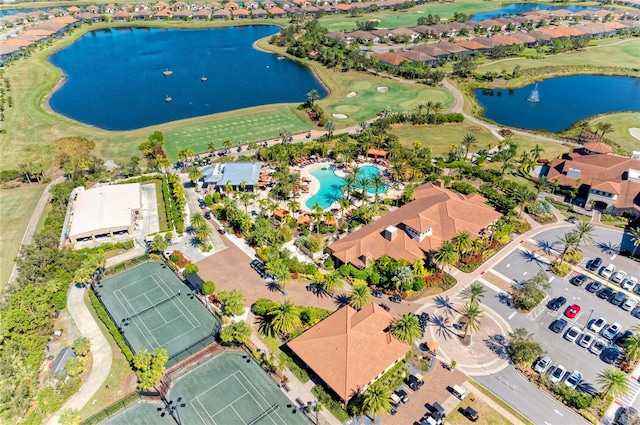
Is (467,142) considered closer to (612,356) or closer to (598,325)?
(598,325)

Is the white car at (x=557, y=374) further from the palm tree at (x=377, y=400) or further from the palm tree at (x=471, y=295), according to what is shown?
the palm tree at (x=377, y=400)

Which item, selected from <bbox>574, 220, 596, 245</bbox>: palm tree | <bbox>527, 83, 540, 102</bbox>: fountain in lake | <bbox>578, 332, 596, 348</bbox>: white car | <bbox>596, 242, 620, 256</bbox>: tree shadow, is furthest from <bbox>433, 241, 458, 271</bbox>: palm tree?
<bbox>527, 83, 540, 102</bbox>: fountain in lake

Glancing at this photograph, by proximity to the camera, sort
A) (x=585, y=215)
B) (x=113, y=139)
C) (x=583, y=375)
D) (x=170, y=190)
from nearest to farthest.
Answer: (x=583, y=375)
(x=585, y=215)
(x=170, y=190)
(x=113, y=139)

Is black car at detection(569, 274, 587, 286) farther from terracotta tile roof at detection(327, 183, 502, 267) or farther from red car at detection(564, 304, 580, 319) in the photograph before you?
terracotta tile roof at detection(327, 183, 502, 267)

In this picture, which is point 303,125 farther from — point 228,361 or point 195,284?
A: point 228,361

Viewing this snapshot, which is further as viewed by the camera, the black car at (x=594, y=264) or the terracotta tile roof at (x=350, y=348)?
the black car at (x=594, y=264)

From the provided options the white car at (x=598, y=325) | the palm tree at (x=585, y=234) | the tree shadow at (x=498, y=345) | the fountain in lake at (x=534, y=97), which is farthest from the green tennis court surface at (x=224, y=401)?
the fountain in lake at (x=534, y=97)

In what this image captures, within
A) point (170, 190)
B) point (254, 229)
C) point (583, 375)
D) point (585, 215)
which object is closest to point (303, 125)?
point (170, 190)
